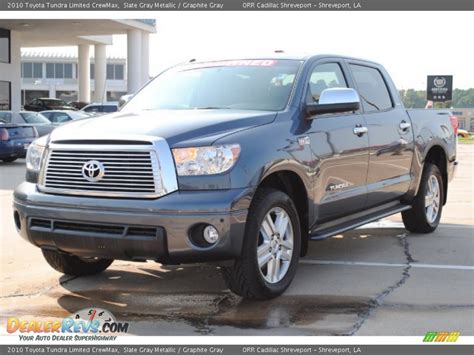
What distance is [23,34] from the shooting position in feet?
136

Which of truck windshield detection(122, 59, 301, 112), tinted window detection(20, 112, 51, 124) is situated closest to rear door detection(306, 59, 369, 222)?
truck windshield detection(122, 59, 301, 112)

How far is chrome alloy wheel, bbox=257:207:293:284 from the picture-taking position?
5.02 metres

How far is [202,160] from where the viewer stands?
4.68m

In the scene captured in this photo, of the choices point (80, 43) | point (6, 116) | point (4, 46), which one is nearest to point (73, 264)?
point (6, 116)

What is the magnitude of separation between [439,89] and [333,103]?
45.6 metres

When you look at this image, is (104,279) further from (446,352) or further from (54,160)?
(446,352)

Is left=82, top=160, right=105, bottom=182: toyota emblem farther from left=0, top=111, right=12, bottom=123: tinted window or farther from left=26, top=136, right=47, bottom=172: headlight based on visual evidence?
left=0, top=111, right=12, bottom=123: tinted window

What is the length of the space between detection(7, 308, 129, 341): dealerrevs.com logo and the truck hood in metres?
1.28

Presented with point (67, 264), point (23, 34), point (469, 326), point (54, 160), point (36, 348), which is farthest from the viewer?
point (23, 34)

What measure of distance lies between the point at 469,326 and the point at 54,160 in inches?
126

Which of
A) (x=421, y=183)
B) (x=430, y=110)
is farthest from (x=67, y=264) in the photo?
(x=430, y=110)

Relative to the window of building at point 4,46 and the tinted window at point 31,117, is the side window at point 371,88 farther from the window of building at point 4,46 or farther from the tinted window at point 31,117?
the window of building at point 4,46

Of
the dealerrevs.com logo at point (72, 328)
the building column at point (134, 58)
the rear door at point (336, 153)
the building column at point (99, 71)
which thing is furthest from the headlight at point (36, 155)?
the building column at point (99, 71)

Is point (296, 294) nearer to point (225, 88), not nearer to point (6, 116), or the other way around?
point (225, 88)
